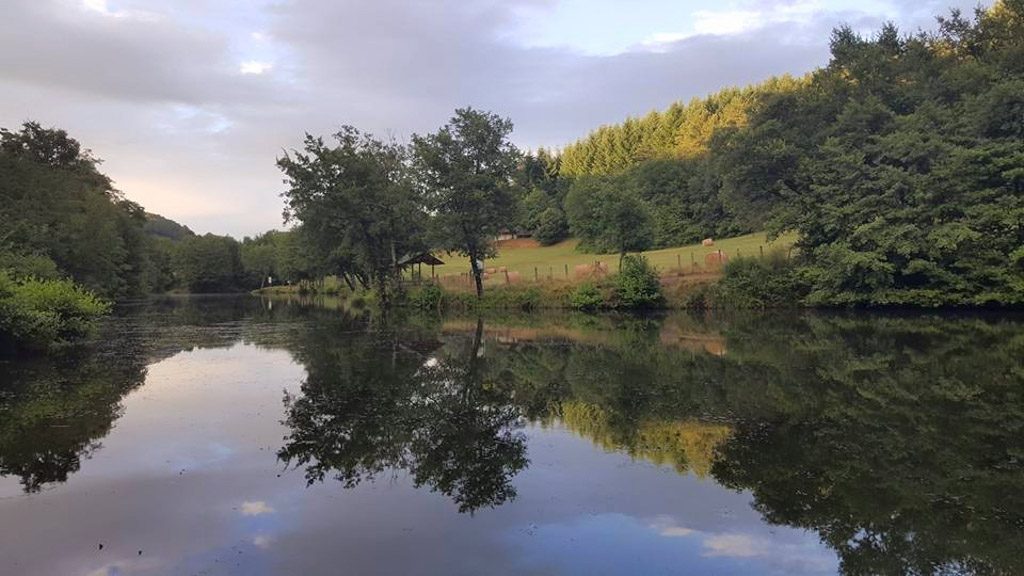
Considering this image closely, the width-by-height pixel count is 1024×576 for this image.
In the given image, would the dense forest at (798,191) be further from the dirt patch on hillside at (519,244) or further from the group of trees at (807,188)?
the dirt patch on hillside at (519,244)

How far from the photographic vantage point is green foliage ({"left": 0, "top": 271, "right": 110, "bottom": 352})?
18.1m

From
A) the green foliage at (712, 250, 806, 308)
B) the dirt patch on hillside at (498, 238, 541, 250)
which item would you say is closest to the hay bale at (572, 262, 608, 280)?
the green foliage at (712, 250, 806, 308)

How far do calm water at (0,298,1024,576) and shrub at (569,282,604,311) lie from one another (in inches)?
804

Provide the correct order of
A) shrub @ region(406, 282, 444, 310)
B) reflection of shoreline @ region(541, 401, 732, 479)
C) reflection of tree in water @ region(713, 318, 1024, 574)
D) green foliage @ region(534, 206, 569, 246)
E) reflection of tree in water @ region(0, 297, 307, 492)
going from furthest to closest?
green foliage @ region(534, 206, 569, 246) → shrub @ region(406, 282, 444, 310) → reflection of tree in water @ region(0, 297, 307, 492) → reflection of shoreline @ region(541, 401, 732, 479) → reflection of tree in water @ region(713, 318, 1024, 574)

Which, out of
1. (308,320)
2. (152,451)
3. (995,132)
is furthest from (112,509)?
(995,132)

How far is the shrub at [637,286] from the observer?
121 ft

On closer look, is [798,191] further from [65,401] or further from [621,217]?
[65,401]

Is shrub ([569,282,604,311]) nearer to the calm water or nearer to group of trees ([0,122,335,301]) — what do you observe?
the calm water

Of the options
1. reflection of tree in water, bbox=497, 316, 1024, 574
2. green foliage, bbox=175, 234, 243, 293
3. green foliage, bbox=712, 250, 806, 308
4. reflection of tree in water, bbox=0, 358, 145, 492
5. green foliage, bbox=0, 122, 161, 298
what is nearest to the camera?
reflection of tree in water, bbox=497, 316, 1024, 574

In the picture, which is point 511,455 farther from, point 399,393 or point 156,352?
point 156,352

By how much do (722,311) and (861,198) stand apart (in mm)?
8871

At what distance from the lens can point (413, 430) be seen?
10.4 meters

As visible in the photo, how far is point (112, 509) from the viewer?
23.8ft

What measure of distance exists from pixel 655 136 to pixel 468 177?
60.2 meters
